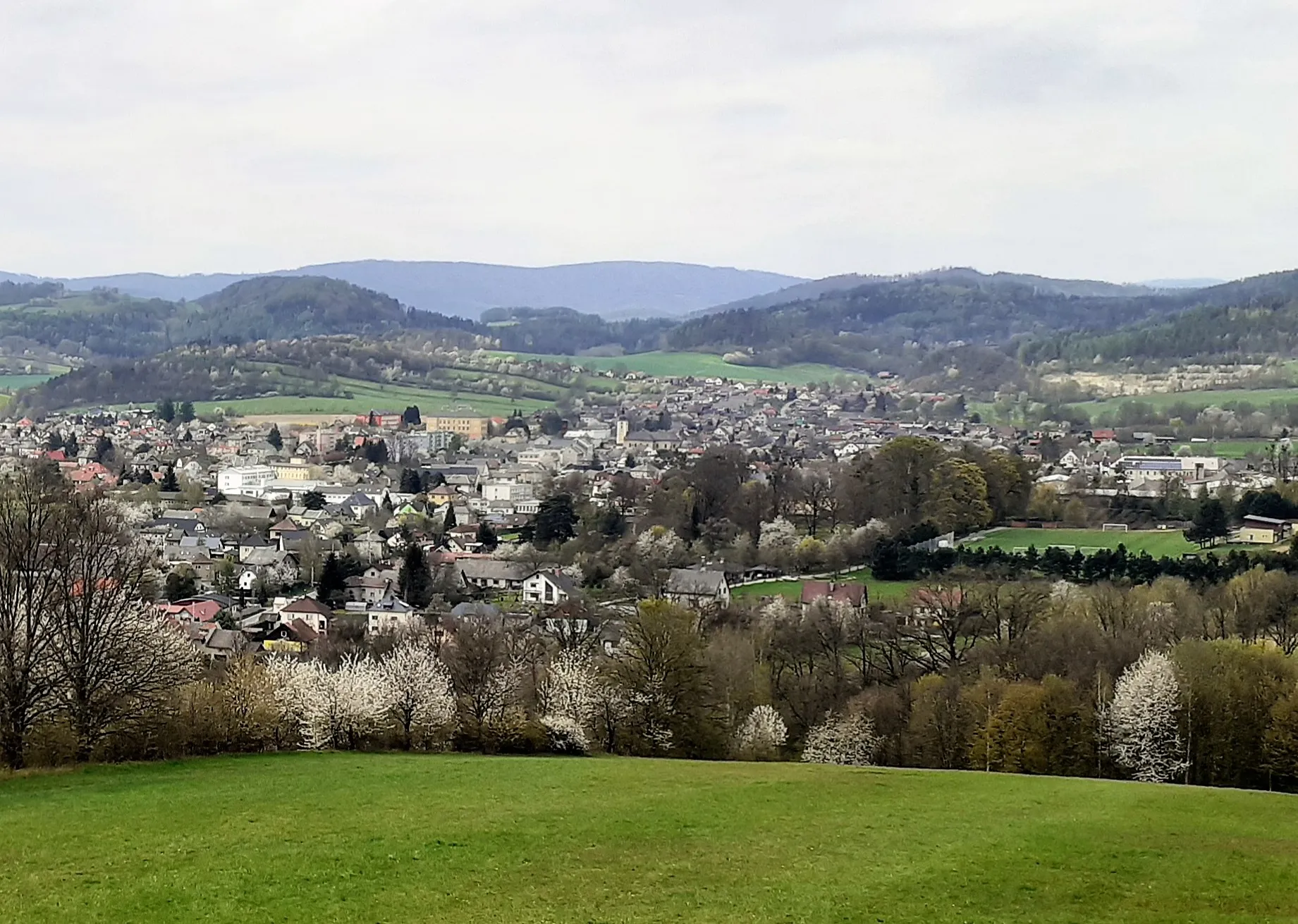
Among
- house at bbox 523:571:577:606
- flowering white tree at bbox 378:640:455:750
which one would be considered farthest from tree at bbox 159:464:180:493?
flowering white tree at bbox 378:640:455:750

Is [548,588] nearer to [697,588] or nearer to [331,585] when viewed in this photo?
[697,588]

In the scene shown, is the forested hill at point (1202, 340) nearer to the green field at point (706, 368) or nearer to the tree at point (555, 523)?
the green field at point (706, 368)

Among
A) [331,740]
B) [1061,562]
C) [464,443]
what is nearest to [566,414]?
[464,443]

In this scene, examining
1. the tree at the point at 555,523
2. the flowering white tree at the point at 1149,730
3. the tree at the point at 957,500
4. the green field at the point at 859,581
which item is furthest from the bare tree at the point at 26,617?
the tree at the point at 957,500

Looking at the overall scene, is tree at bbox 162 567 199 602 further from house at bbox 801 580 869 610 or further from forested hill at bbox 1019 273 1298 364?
forested hill at bbox 1019 273 1298 364

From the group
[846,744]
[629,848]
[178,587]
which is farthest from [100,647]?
[178,587]

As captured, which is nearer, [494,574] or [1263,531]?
[1263,531]
